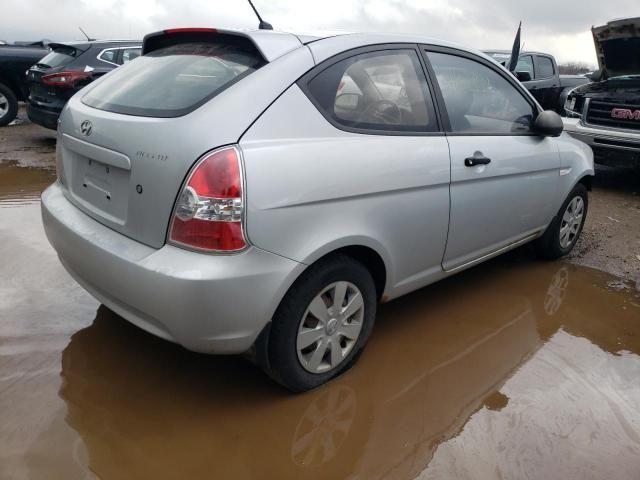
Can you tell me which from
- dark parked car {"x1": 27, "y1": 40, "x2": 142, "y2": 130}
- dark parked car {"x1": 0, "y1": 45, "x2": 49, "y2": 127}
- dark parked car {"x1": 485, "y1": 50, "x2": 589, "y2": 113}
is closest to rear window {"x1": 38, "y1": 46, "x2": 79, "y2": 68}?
dark parked car {"x1": 27, "y1": 40, "x2": 142, "y2": 130}

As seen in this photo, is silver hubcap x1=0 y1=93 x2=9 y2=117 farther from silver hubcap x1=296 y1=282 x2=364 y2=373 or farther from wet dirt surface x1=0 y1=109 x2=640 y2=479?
silver hubcap x1=296 y1=282 x2=364 y2=373

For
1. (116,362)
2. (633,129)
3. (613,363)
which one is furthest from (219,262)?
(633,129)

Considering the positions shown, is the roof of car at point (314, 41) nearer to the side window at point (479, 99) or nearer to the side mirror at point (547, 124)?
the side window at point (479, 99)

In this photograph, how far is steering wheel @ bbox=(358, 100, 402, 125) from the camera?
2733mm

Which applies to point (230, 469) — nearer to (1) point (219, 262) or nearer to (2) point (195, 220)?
(1) point (219, 262)

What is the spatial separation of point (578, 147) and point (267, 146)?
120 inches

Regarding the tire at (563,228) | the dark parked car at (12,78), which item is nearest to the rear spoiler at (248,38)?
the tire at (563,228)

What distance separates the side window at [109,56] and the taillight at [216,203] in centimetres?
692

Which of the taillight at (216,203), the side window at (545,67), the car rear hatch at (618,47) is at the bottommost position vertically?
the taillight at (216,203)

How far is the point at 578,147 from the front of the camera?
431 centimetres

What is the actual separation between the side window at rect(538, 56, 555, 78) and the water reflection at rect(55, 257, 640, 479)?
348 inches

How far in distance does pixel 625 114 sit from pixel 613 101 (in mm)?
279

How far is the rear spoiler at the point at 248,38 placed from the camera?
8.20ft

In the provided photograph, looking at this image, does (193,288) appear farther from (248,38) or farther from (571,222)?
(571,222)
